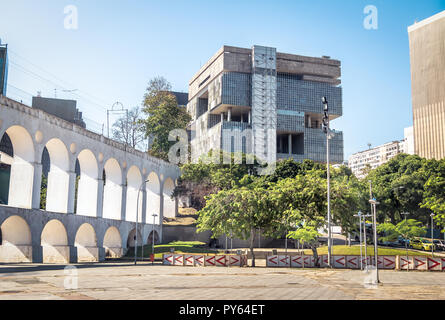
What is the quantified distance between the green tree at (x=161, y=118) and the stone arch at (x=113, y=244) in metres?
22.7

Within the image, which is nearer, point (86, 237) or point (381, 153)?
point (86, 237)

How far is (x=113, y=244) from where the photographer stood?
→ 5625 cm

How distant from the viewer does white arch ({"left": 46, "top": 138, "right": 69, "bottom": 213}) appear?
152 ft

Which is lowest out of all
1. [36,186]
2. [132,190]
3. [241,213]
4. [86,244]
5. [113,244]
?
[113,244]

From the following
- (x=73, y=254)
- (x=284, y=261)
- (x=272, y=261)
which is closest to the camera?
(x=284, y=261)

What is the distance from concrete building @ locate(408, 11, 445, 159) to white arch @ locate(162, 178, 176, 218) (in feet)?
216

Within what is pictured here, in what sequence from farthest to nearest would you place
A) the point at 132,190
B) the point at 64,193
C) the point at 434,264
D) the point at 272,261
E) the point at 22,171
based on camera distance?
the point at 132,190 → the point at 64,193 → the point at 22,171 → the point at 272,261 → the point at 434,264

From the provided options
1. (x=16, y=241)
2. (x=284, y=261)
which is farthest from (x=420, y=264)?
(x=16, y=241)

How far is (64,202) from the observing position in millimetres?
46406

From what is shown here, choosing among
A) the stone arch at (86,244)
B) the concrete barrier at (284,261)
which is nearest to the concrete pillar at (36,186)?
the stone arch at (86,244)

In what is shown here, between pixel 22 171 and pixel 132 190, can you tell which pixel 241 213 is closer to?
pixel 22 171

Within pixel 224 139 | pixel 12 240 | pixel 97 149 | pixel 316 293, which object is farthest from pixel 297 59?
pixel 316 293

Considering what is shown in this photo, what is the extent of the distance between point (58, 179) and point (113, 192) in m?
11.3

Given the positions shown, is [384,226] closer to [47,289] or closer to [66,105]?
[47,289]
